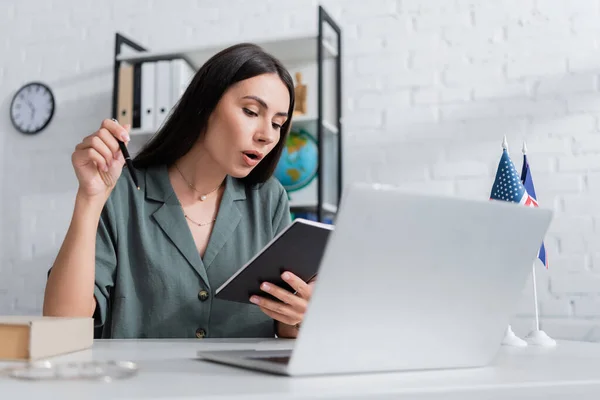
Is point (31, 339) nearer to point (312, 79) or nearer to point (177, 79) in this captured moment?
point (177, 79)

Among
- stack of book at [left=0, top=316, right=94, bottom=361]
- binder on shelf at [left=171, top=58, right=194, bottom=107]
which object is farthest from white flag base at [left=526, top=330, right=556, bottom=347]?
binder on shelf at [left=171, top=58, right=194, bottom=107]

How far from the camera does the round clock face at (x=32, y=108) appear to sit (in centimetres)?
312

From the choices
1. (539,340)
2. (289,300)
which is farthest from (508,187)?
(289,300)

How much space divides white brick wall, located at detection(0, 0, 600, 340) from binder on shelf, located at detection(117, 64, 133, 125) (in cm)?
33

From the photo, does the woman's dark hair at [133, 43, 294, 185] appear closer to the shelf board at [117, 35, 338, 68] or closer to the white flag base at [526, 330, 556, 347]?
the white flag base at [526, 330, 556, 347]

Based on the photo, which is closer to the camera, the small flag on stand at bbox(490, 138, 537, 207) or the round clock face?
the small flag on stand at bbox(490, 138, 537, 207)

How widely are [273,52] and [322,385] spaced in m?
2.36

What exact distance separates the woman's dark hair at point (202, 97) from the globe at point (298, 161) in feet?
3.16

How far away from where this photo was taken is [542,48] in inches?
100

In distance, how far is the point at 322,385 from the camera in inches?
20.2

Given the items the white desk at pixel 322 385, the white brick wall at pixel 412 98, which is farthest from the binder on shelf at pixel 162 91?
the white desk at pixel 322 385

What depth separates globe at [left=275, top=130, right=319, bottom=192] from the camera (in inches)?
102

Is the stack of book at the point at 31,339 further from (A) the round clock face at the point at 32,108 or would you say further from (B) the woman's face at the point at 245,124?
(A) the round clock face at the point at 32,108

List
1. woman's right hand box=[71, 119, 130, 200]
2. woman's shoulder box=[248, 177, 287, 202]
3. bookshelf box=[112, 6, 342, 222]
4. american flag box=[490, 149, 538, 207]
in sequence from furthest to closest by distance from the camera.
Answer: bookshelf box=[112, 6, 342, 222], woman's shoulder box=[248, 177, 287, 202], american flag box=[490, 149, 538, 207], woman's right hand box=[71, 119, 130, 200]
